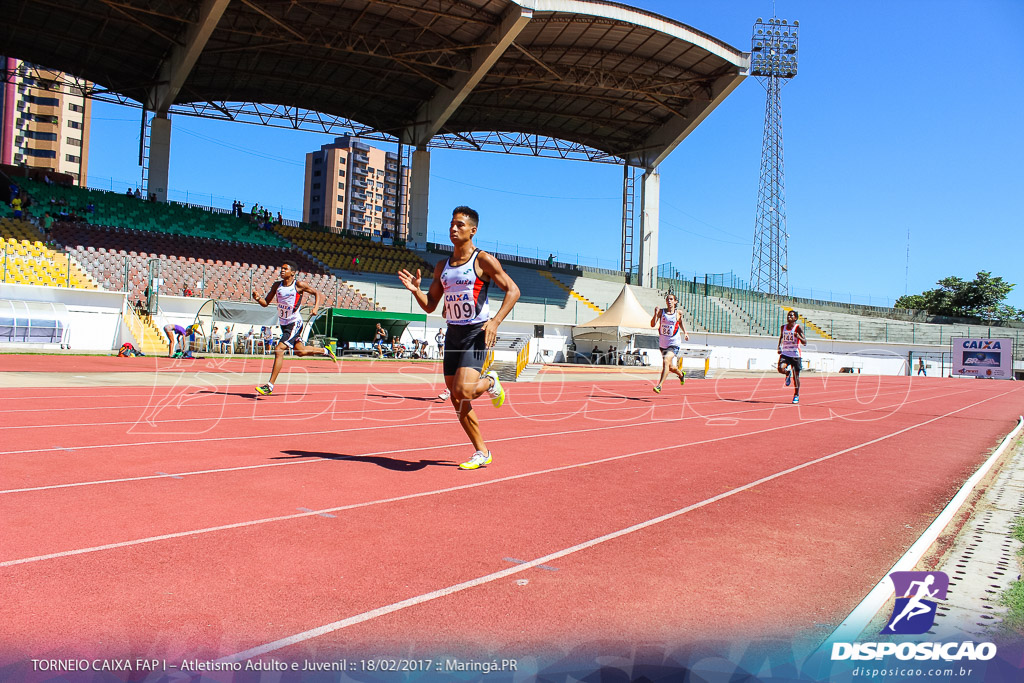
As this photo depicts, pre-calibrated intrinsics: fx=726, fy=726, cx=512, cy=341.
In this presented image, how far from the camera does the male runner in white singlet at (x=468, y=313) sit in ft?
20.1

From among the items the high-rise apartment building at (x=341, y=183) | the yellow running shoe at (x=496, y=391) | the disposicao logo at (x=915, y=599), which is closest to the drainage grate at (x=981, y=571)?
the disposicao logo at (x=915, y=599)

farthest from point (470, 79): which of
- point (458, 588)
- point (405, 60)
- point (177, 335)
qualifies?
point (458, 588)

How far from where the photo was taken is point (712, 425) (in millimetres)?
10883

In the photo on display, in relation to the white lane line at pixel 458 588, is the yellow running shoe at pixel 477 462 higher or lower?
higher

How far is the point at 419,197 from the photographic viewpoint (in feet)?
146

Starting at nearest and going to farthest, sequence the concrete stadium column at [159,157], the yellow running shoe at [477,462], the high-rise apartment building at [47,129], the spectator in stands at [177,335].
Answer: the yellow running shoe at [477,462]
the spectator in stands at [177,335]
the concrete stadium column at [159,157]
the high-rise apartment building at [47,129]

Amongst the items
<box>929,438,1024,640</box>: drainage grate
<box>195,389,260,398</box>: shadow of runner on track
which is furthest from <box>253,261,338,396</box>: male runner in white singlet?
<box>929,438,1024,640</box>: drainage grate

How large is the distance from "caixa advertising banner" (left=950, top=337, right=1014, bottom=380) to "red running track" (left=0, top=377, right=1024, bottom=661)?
52337 millimetres

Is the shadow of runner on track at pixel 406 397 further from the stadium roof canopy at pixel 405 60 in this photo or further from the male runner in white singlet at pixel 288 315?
the stadium roof canopy at pixel 405 60

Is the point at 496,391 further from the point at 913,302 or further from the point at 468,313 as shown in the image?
the point at 913,302

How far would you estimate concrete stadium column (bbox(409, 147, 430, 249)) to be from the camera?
43.8 metres

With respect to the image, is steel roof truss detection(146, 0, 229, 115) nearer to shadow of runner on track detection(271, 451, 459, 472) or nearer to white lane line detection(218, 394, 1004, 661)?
shadow of runner on track detection(271, 451, 459, 472)

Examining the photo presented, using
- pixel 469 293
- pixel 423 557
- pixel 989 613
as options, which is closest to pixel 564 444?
pixel 469 293

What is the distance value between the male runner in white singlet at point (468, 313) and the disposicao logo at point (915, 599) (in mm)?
3554
